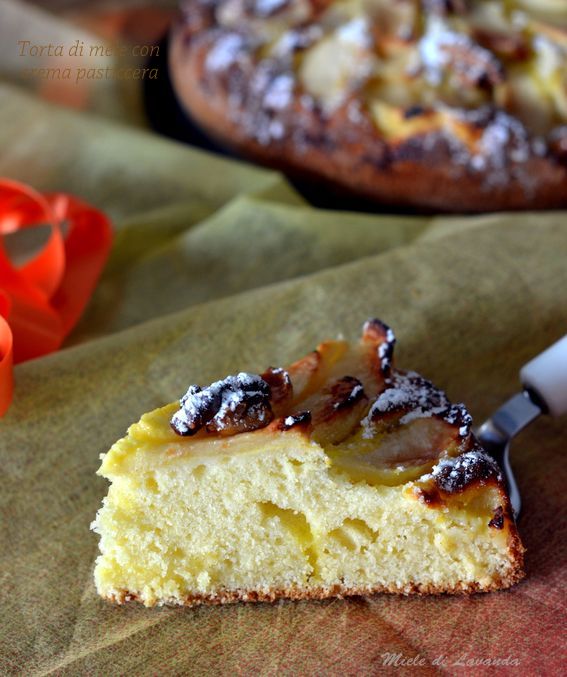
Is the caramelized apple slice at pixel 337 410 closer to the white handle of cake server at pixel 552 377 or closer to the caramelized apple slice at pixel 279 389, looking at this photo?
the caramelized apple slice at pixel 279 389

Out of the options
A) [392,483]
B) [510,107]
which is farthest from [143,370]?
[510,107]

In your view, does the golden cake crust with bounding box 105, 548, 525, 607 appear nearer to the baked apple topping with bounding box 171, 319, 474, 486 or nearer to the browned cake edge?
the browned cake edge

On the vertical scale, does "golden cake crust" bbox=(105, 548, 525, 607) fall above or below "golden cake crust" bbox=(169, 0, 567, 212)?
below

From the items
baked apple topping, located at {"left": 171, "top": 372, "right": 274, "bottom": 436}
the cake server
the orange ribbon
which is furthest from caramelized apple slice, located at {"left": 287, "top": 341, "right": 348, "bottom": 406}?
the orange ribbon

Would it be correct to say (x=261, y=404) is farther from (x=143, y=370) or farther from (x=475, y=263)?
(x=475, y=263)

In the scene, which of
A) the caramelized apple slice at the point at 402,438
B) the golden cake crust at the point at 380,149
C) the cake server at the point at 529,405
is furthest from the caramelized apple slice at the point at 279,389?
Result: the golden cake crust at the point at 380,149

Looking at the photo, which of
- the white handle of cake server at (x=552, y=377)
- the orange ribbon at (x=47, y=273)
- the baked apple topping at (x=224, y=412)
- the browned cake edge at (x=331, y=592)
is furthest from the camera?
the orange ribbon at (x=47, y=273)
